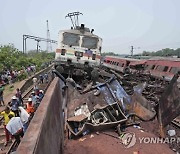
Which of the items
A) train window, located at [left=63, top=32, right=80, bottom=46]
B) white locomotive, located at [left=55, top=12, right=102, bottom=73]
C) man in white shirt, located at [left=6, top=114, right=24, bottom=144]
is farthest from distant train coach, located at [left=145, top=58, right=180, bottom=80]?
man in white shirt, located at [left=6, top=114, right=24, bottom=144]

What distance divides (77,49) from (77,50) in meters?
0.06

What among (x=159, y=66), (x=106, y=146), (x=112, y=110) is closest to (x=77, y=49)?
(x=112, y=110)

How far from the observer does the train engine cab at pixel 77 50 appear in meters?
13.5

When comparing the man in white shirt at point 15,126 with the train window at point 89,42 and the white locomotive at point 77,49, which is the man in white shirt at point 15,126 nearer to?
the white locomotive at point 77,49

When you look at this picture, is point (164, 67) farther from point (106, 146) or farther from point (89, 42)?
point (106, 146)

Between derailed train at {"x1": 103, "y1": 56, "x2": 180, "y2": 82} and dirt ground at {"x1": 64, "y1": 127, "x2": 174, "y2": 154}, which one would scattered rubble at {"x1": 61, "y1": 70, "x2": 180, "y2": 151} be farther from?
derailed train at {"x1": 103, "y1": 56, "x2": 180, "y2": 82}

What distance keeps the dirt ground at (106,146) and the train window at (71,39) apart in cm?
713

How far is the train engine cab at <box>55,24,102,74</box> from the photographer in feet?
44.3

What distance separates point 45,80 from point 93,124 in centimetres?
1221

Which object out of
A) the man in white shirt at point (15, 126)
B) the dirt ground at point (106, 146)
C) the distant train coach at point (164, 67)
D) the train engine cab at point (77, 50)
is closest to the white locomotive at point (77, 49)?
the train engine cab at point (77, 50)

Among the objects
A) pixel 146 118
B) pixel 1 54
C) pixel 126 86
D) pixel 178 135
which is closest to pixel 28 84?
pixel 126 86

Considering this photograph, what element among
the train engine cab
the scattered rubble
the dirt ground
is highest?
the train engine cab

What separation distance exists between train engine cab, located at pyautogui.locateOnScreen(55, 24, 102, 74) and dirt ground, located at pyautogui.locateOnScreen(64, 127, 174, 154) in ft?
21.4

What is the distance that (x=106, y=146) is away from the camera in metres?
6.90
